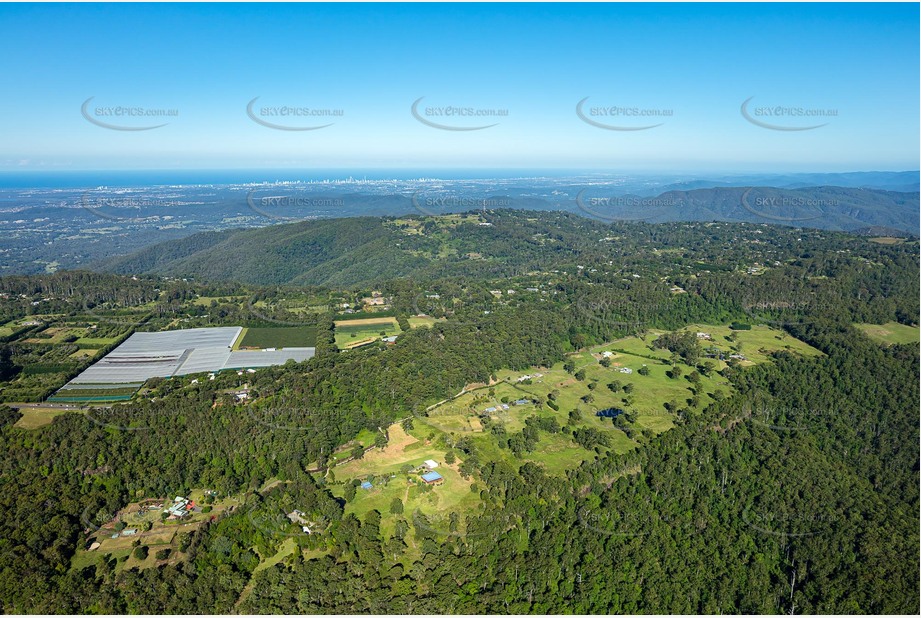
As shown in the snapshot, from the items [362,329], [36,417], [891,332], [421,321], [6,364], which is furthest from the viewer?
[421,321]

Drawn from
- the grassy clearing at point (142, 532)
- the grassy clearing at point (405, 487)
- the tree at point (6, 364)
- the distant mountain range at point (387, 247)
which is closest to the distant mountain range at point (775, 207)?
the distant mountain range at point (387, 247)

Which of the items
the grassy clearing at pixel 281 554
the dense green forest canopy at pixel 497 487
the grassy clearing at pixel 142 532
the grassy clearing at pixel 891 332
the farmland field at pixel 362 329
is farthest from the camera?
the farmland field at pixel 362 329

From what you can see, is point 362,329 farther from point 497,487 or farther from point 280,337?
point 497,487

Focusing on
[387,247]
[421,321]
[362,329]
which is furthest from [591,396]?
[387,247]

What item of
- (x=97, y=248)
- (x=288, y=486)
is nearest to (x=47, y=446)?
(x=288, y=486)

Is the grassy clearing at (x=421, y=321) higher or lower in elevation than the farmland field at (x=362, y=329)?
higher

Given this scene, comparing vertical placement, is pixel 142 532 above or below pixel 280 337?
below

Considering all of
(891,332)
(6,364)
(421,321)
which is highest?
(6,364)

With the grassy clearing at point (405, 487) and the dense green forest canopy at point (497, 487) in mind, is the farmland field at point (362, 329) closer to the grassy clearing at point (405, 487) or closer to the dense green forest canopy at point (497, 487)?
the dense green forest canopy at point (497, 487)
